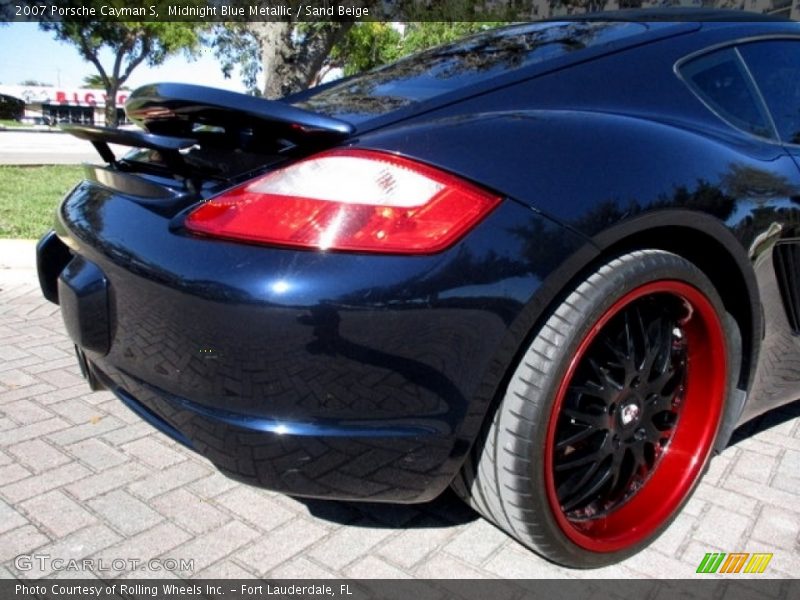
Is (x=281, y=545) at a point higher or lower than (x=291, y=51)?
lower

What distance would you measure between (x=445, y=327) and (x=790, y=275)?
130cm

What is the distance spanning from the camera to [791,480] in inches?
96.8

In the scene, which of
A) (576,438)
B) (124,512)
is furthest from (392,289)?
(124,512)

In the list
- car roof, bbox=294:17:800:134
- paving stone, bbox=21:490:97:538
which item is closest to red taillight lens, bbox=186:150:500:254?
car roof, bbox=294:17:800:134

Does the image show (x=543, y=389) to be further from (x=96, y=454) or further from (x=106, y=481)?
(x=96, y=454)

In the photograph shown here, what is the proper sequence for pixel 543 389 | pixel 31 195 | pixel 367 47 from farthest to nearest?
pixel 367 47
pixel 31 195
pixel 543 389

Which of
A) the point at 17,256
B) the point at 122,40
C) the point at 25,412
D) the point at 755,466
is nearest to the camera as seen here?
the point at 755,466

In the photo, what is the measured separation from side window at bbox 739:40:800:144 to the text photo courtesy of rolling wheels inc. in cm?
1

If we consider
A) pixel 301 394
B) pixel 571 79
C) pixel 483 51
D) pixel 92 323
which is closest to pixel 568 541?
pixel 301 394

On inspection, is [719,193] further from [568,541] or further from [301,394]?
[301,394]

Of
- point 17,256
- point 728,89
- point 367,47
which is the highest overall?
point 367,47

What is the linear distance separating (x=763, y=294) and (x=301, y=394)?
1447 mm

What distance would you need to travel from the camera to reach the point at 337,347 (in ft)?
4.86

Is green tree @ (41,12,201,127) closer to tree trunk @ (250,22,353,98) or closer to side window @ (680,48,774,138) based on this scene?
tree trunk @ (250,22,353,98)
